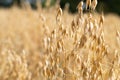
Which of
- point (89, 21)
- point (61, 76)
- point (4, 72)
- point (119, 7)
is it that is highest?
point (89, 21)

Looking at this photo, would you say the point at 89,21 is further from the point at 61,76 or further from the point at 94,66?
the point at 61,76

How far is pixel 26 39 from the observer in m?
4.37

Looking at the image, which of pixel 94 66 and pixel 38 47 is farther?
pixel 38 47

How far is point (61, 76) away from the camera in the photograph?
68.6 inches

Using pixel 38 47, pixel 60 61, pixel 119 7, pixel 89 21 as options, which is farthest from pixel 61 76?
pixel 119 7

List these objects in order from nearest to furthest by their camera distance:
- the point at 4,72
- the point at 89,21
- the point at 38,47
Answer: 1. the point at 89,21
2. the point at 4,72
3. the point at 38,47

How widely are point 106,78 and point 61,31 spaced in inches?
11.1

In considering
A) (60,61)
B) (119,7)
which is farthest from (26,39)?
(119,7)

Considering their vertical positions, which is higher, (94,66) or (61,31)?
(61,31)

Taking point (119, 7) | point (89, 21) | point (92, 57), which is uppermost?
point (89, 21)

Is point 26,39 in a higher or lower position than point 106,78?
lower

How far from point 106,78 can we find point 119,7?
518 inches

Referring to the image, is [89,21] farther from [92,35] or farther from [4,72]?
[4,72]

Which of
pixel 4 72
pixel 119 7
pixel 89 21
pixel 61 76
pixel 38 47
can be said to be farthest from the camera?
pixel 119 7
